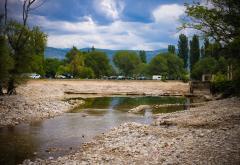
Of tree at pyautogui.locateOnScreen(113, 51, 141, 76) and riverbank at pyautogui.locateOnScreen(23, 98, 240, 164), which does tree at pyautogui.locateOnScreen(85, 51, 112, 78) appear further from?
riverbank at pyautogui.locateOnScreen(23, 98, 240, 164)

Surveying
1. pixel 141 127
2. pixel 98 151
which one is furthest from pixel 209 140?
pixel 141 127

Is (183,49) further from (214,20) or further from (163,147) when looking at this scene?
(163,147)

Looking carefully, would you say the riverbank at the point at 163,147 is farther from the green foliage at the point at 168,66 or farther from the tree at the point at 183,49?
the green foliage at the point at 168,66

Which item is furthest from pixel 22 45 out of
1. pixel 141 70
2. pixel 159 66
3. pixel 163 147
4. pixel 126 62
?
pixel 126 62

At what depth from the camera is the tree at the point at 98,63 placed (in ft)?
525

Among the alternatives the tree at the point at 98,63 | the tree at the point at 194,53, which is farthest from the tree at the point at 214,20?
the tree at the point at 98,63

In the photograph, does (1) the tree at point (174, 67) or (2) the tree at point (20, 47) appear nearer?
(2) the tree at point (20, 47)

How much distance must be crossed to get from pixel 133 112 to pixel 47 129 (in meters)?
14.9

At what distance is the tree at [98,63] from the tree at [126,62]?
2782cm

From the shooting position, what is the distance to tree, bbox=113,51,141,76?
192 meters

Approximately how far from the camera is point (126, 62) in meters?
192

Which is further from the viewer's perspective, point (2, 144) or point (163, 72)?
point (163, 72)

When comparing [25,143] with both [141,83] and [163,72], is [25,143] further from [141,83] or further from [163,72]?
[163,72]

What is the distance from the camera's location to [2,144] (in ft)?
76.3
